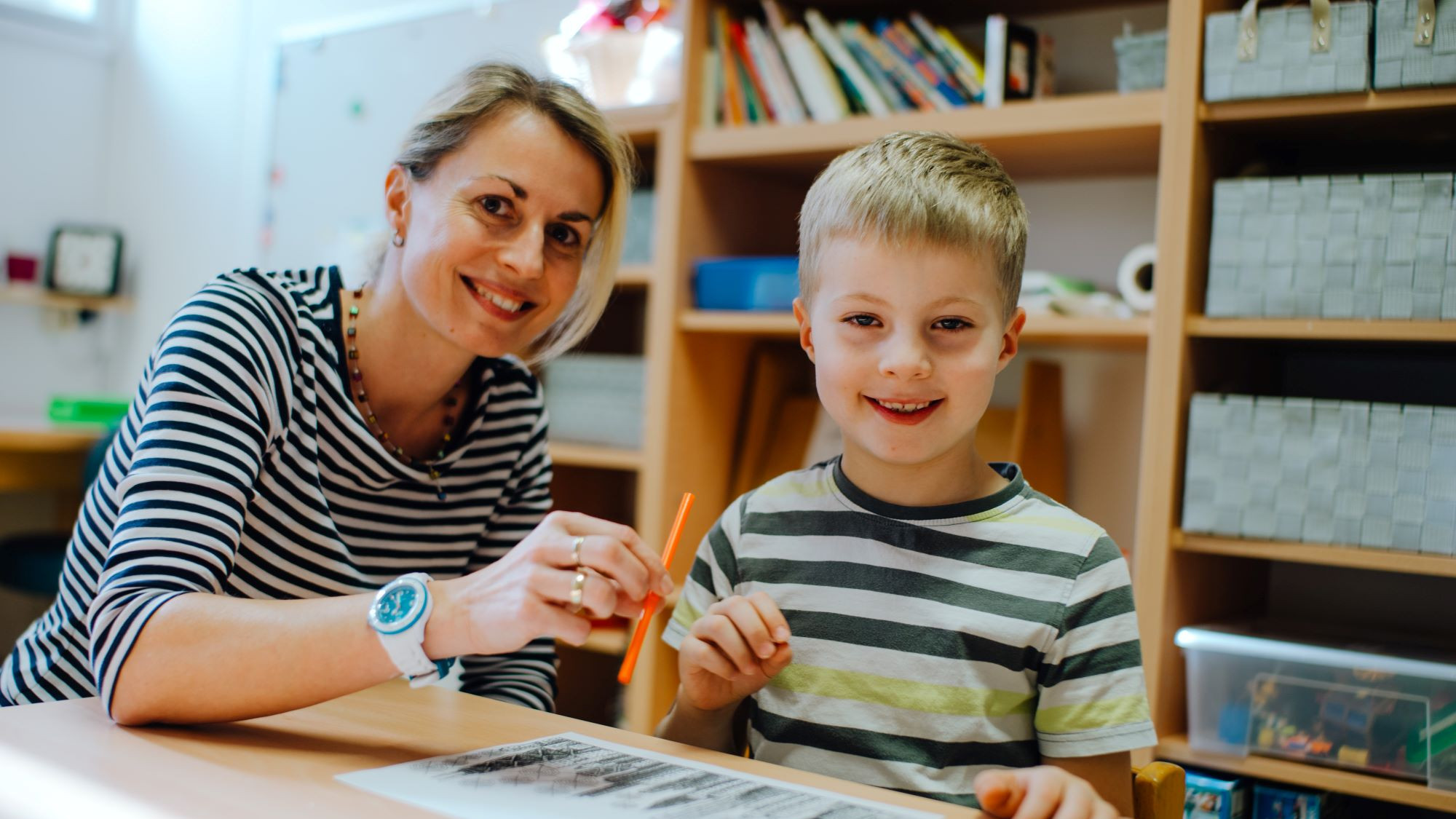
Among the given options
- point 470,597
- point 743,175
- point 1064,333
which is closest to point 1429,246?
point 1064,333

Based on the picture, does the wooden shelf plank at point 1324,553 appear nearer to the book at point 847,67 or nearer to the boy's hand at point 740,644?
the book at point 847,67

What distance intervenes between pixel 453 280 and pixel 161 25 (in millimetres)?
3291

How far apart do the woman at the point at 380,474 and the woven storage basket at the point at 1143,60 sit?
964mm

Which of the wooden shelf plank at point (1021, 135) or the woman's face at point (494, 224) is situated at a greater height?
the wooden shelf plank at point (1021, 135)

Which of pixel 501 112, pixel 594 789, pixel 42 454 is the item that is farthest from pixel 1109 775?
pixel 42 454

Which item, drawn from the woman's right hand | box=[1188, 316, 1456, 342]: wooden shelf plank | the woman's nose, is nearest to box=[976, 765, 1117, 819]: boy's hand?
the woman's right hand

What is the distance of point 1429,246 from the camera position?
5.37 ft

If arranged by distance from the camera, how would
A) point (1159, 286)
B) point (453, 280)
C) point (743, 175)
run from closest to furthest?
point (453, 280)
point (1159, 286)
point (743, 175)

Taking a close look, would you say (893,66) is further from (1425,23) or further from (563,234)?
(563,234)

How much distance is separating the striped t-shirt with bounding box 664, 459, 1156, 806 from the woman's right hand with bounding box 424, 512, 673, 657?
0.21 meters

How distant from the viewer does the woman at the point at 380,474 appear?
865mm

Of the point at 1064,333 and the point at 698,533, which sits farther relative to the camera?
the point at 698,533

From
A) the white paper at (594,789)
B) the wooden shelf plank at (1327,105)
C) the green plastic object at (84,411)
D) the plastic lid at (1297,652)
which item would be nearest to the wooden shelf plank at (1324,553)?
the plastic lid at (1297,652)

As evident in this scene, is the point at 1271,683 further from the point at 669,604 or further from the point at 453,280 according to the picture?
the point at 453,280
